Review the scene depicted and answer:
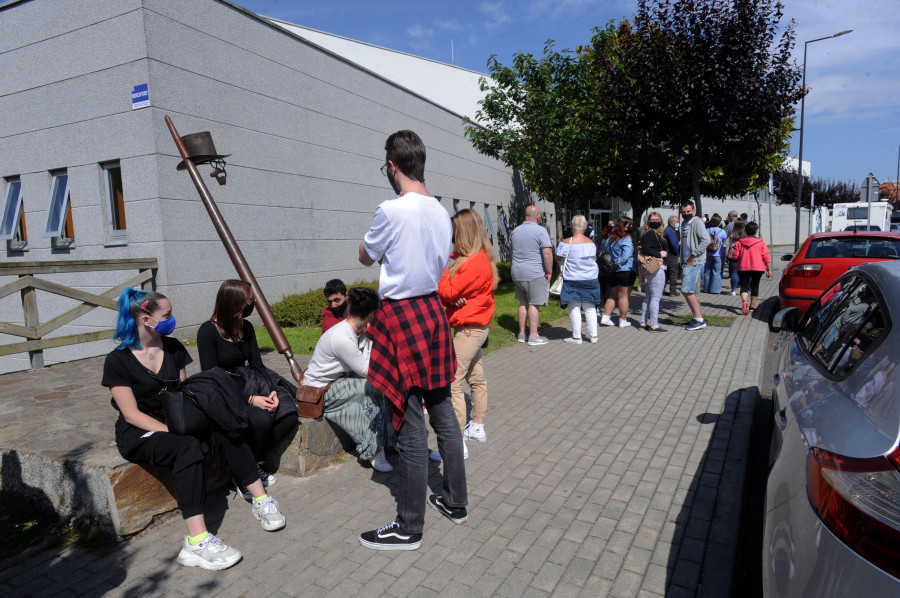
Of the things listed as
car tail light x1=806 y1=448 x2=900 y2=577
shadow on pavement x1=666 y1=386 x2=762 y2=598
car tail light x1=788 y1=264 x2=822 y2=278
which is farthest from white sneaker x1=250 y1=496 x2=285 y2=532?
car tail light x1=788 y1=264 x2=822 y2=278

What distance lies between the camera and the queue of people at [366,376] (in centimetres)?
312

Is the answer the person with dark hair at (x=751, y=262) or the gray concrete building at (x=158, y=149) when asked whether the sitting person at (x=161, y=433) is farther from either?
the person with dark hair at (x=751, y=262)

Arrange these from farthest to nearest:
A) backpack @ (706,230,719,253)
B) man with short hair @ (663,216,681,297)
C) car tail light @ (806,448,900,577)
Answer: backpack @ (706,230,719,253) < man with short hair @ (663,216,681,297) < car tail light @ (806,448,900,577)

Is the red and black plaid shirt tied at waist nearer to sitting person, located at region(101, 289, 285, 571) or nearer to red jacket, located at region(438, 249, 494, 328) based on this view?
sitting person, located at region(101, 289, 285, 571)

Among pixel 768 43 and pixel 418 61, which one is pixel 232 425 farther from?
pixel 418 61

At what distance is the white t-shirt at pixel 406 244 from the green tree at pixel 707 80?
8264mm

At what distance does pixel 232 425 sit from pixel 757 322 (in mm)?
9704

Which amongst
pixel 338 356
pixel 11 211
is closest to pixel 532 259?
pixel 338 356

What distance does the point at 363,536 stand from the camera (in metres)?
3.25

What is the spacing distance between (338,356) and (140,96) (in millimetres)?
6776

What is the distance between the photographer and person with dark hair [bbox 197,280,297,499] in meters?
3.91

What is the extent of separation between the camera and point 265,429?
3891mm

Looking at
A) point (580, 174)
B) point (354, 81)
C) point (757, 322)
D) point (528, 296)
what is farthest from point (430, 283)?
point (580, 174)

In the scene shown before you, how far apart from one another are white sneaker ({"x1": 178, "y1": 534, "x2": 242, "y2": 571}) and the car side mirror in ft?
12.3
